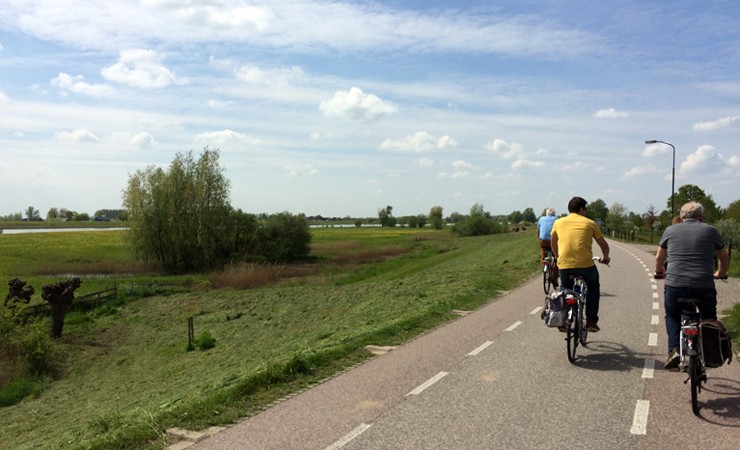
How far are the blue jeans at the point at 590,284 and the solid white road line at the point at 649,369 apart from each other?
832mm

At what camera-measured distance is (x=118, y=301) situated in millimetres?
37281

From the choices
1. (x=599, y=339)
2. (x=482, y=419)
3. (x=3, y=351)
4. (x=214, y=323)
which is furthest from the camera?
(x=214, y=323)

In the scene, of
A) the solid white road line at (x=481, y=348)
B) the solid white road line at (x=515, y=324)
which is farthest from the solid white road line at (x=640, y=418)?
the solid white road line at (x=515, y=324)

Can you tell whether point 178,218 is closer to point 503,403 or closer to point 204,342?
point 204,342

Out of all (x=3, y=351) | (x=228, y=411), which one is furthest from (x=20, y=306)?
(x=228, y=411)

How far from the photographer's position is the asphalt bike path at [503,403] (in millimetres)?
4836

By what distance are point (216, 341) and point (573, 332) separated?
1972 centimetres

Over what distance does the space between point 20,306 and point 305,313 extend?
1392cm

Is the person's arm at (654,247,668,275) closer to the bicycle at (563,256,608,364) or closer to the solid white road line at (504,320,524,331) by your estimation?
the bicycle at (563,256,608,364)

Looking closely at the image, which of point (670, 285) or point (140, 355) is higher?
point (670, 285)

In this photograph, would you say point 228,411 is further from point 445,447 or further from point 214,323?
point 214,323

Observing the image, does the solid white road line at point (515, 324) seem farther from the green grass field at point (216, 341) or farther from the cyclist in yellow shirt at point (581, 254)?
the cyclist in yellow shirt at point (581, 254)

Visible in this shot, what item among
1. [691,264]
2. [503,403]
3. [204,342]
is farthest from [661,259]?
[204,342]

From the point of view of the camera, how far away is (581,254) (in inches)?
297
